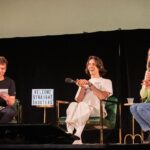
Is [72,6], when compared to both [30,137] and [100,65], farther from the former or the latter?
[30,137]

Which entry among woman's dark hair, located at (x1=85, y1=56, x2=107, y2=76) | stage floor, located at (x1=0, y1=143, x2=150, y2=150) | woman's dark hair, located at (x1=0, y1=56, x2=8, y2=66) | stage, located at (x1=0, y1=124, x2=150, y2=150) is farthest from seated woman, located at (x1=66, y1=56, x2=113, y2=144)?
stage floor, located at (x1=0, y1=143, x2=150, y2=150)

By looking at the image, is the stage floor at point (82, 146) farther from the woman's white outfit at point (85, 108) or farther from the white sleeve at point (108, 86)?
the white sleeve at point (108, 86)

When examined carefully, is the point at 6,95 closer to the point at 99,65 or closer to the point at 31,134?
the point at 99,65

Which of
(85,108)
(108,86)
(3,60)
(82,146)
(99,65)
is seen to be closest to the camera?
(82,146)

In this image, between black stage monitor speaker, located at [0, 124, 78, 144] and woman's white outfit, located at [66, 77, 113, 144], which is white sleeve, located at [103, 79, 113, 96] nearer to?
woman's white outfit, located at [66, 77, 113, 144]

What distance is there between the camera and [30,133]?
1498 millimetres

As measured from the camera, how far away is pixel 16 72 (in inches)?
229

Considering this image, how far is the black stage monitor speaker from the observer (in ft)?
4.80

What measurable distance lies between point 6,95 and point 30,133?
4.17 m

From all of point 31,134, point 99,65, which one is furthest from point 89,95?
point 31,134

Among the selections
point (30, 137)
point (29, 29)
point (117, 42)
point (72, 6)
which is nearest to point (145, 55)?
point (117, 42)

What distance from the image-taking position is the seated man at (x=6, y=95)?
522cm

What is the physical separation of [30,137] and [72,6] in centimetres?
439

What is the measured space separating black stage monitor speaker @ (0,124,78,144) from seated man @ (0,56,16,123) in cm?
371
